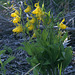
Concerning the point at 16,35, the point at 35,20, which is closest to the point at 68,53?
the point at 35,20

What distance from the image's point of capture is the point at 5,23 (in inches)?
128

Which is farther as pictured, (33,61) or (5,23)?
(5,23)

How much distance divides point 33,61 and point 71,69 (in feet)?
1.84

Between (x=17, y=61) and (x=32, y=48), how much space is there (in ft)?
1.99

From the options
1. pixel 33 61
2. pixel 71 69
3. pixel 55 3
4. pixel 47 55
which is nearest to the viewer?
pixel 33 61

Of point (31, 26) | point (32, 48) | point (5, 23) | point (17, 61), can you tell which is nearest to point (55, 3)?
point (5, 23)

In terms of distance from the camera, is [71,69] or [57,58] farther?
[71,69]

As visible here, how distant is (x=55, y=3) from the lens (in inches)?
141

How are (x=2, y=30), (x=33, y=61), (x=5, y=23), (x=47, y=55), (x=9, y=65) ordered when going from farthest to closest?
(x=5, y=23), (x=2, y=30), (x=9, y=65), (x=47, y=55), (x=33, y=61)

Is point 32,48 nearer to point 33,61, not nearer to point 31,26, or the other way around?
point 33,61

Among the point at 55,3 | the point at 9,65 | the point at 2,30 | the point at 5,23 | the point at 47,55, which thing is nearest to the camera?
the point at 47,55

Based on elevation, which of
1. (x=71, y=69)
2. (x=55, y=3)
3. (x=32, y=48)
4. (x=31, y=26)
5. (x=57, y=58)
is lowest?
(x=71, y=69)

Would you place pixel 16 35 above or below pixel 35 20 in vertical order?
below

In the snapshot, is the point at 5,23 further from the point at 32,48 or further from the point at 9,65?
the point at 32,48
